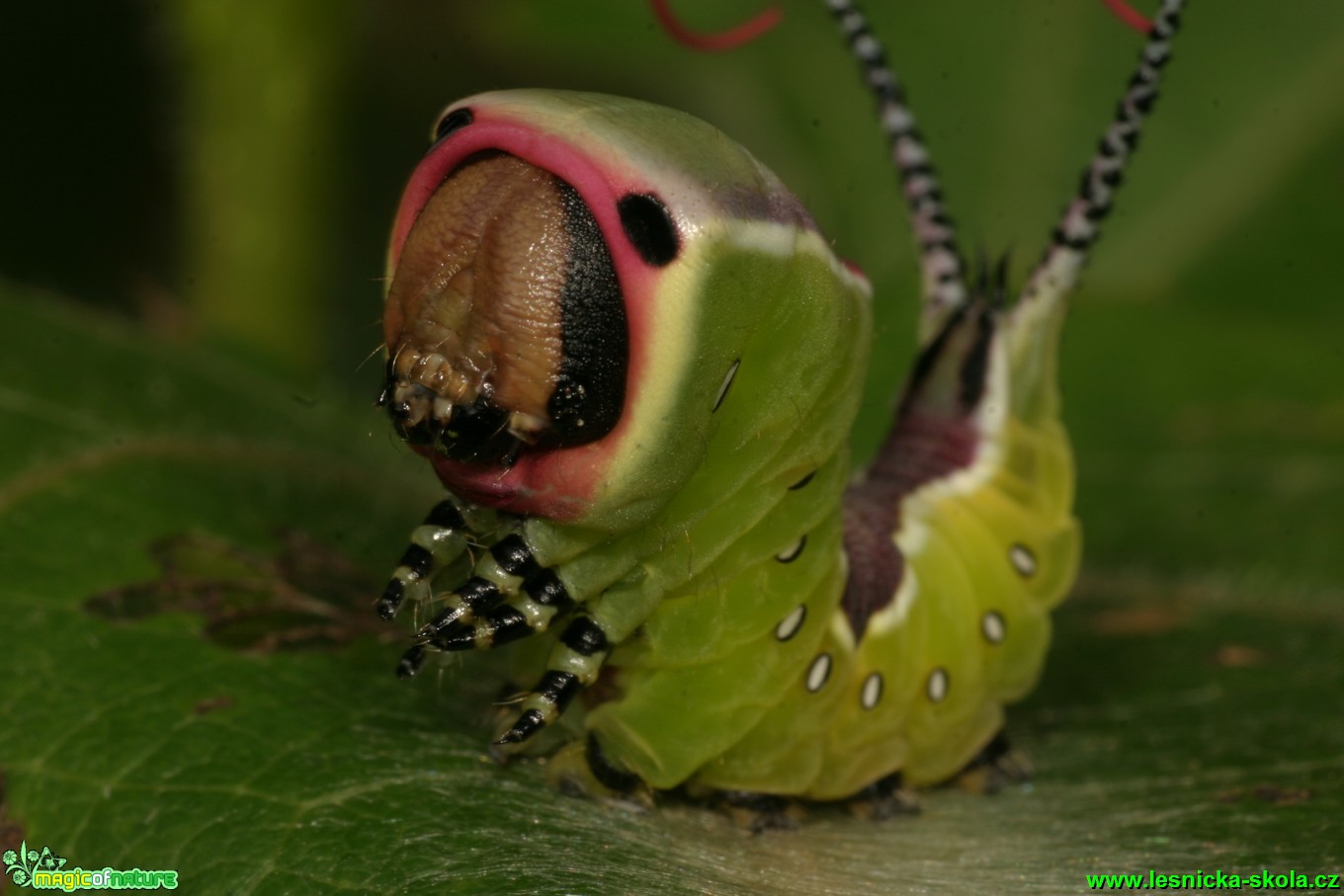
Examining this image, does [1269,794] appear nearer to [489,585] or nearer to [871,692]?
[871,692]

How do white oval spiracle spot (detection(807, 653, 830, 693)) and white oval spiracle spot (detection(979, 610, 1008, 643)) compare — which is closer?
white oval spiracle spot (detection(807, 653, 830, 693))

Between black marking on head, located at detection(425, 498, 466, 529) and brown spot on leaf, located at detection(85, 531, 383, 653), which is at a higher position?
black marking on head, located at detection(425, 498, 466, 529)

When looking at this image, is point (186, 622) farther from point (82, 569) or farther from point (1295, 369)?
point (1295, 369)

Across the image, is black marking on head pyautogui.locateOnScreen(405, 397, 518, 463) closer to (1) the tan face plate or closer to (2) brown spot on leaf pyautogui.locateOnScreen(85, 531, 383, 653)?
(1) the tan face plate

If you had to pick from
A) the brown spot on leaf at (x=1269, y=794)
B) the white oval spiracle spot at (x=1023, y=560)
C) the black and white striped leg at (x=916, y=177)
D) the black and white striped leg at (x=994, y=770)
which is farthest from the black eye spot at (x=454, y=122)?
the brown spot on leaf at (x=1269, y=794)

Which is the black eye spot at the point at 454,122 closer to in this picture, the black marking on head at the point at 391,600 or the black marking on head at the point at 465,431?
the black marking on head at the point at 465,431

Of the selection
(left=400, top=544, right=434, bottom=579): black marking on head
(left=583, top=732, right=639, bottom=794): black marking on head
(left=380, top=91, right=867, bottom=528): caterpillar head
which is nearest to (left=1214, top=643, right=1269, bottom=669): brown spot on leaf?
(left=583, top=732, right=639, bottom=794): black marking on head
